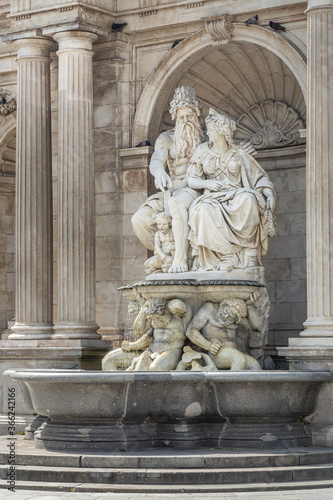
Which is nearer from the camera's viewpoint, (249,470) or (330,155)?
(249,470)

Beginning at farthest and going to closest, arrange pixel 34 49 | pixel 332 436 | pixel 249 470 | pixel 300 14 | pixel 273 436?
pixel 34 49 → pixel 300 14 → pixel 332 436 → pixel 273 436 → pixel 249 470

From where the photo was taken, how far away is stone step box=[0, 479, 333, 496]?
476 inches

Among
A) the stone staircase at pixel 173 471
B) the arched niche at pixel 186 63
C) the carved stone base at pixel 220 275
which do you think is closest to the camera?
the stone staircase at pixel 173 471

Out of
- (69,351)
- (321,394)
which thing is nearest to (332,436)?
(321,394)

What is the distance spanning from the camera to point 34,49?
1853 cm

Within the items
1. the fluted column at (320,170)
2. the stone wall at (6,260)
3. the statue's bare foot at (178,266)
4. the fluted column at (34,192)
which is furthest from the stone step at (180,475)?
the stone wall at (6,260)

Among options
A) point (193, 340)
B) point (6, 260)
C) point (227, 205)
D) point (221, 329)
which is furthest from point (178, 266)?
point (6, 260)

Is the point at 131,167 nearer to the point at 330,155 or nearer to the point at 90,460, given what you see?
the point at 330,155

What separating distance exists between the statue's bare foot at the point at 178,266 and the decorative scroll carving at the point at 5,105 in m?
5.37

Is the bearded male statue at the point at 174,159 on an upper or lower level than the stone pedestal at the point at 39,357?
upper

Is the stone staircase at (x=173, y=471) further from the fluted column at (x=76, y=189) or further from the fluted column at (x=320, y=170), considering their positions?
the fluted column at (x=76, y=189)

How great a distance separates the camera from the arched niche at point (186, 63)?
681 inches

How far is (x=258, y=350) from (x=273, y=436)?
235 cm

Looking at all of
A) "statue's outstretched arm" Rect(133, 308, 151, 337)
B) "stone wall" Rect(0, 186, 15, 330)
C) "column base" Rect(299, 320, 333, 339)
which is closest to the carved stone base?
"statue's outstretched arm" Rect(133, 308, 151, 337)
